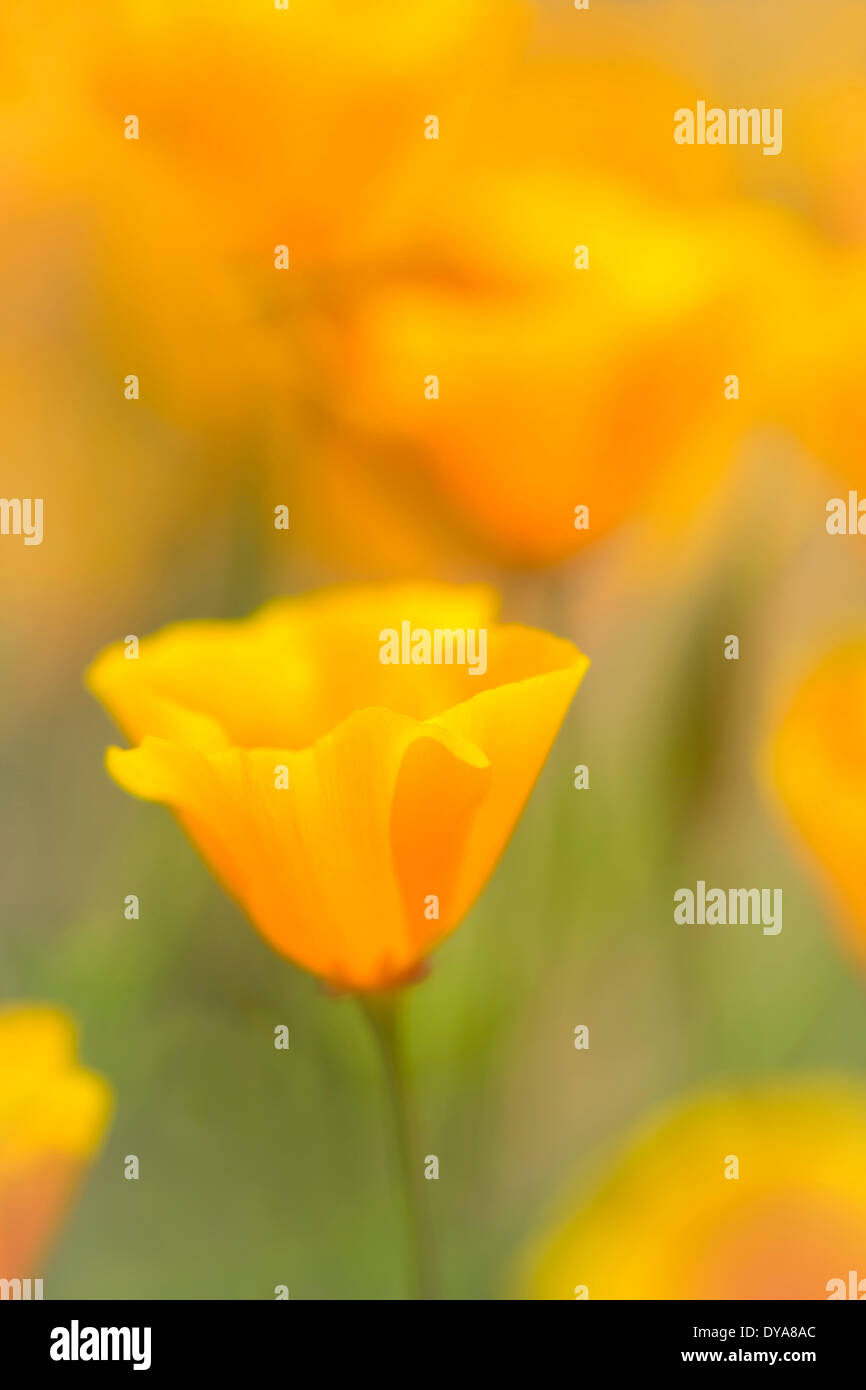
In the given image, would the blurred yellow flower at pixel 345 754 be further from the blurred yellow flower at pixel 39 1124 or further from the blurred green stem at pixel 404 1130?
the blurred yellow flower at pixel 39 1124

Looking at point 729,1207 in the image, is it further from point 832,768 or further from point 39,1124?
point 39,1124

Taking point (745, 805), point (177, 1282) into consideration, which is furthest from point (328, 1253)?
point (745, 805)

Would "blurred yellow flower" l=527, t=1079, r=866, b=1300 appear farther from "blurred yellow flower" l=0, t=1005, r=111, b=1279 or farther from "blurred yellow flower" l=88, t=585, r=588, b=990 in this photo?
"blurred yellow flower" l=0, t=1005, r=111, b=1279

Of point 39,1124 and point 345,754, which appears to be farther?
point 39,1124

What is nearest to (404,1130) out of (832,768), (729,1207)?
(729,1207)

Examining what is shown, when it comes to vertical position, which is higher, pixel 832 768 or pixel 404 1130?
pixel 832 768
